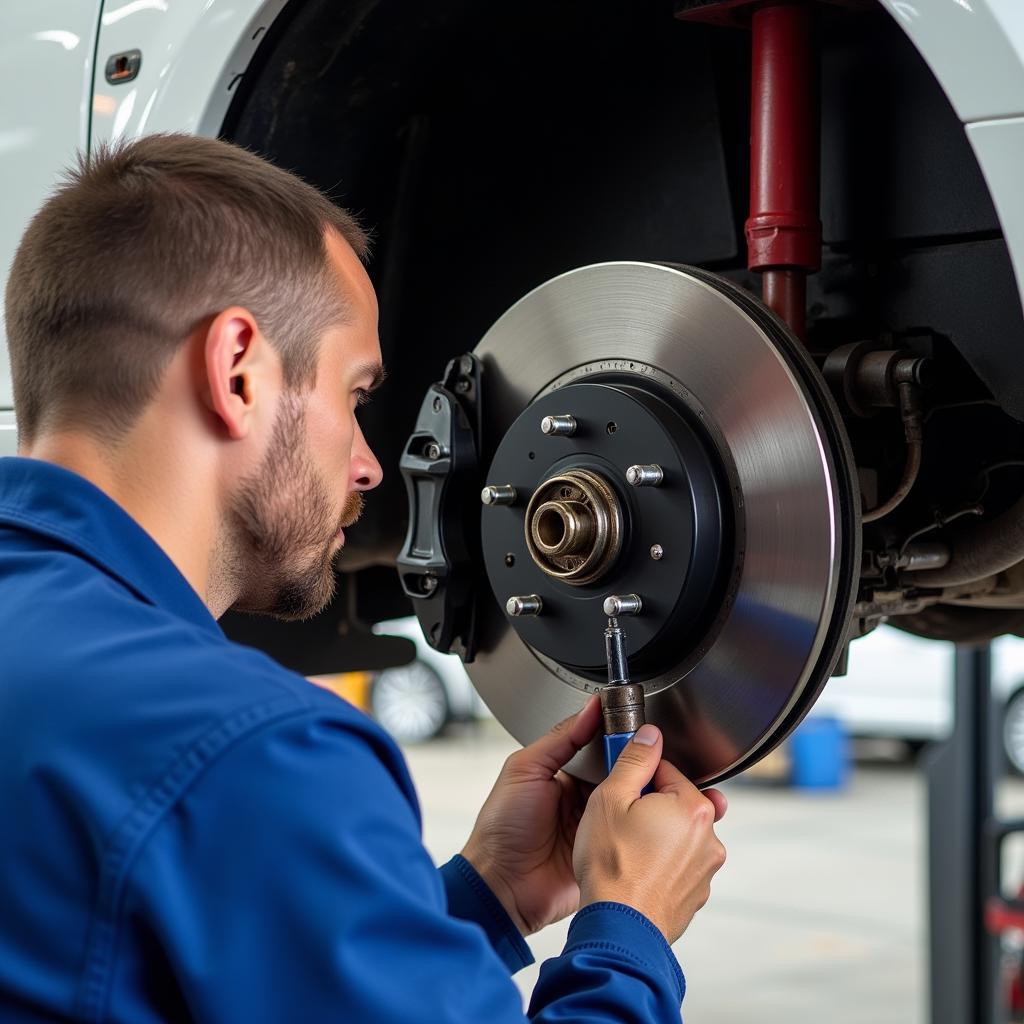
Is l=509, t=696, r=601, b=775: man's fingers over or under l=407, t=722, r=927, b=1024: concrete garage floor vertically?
over

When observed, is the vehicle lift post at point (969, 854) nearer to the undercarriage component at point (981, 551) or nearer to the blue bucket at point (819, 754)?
the undercarriage component at point (981, 551)

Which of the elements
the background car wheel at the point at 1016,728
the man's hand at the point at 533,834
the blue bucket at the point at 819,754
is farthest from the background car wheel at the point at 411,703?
the man's hand at the point at 533,834

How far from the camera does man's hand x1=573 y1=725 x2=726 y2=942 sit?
77cm

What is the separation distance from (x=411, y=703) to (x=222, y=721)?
6607mm

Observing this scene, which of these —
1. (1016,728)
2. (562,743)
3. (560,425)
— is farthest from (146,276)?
(1016,728)

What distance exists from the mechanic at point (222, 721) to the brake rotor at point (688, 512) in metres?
0.06

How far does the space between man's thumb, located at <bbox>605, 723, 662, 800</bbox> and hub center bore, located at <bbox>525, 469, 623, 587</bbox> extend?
109 mm

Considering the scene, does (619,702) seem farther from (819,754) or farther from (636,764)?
(819,754)

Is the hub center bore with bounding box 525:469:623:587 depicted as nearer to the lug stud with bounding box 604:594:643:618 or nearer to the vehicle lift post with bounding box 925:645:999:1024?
the lug stud with bounding box 604:594:643:618

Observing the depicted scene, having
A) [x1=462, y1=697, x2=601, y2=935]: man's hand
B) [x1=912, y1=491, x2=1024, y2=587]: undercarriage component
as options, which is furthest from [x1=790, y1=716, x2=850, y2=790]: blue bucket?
[x1=462, y1=697, x2=601, y2=935]: man's hand

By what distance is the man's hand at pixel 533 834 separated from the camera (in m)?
0.94

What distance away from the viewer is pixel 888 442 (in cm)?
100

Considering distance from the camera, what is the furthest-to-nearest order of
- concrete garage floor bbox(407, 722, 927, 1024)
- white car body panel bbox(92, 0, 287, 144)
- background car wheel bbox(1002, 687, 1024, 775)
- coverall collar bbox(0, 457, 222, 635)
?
1. background car wheel bbox(1002, 687, 1024, 775)
2. concrete garage floor bbox(407, 722, 927, 1024)
3. white car body panel bbox(92, 0, 287, 144)
4. coverall collar bbox(0, 457, 222, 635)

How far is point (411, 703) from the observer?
279 inches
